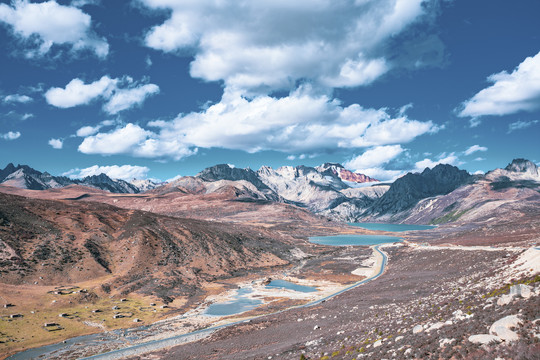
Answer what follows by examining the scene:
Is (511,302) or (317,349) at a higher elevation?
(511,302)

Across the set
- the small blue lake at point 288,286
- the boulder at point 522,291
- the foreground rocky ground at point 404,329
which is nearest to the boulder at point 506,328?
the foreground rocky ground at point 404,329

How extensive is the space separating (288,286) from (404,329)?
88.7 meters

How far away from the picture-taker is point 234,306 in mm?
95188

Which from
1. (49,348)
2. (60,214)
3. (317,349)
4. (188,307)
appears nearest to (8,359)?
(49,348)

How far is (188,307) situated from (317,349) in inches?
2523

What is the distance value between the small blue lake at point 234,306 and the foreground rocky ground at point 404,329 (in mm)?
20433

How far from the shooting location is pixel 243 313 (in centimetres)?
8650

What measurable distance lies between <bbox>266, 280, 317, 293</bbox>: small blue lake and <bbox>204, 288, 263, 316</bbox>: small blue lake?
1747cm

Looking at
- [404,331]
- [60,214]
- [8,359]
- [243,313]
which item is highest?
[60,214]

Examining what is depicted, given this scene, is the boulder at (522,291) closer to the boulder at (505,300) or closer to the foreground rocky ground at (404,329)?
the foreground rocky ground at (404,329)

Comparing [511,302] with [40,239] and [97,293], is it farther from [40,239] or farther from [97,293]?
[40,239]

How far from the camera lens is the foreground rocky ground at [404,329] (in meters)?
22.2

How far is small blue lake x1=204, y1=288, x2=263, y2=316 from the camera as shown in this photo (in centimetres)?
8881

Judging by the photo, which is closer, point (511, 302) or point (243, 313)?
point (511, 302)
